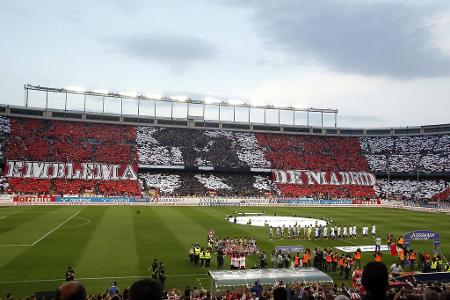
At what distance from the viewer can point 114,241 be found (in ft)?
107

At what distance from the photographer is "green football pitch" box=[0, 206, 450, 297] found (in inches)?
908

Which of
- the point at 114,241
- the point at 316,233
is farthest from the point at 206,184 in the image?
the point at 114,241

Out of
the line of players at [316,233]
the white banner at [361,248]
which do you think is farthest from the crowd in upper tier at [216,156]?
the white banner at [361,248]

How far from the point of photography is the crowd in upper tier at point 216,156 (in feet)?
248

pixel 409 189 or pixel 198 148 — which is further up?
pixel 198 148

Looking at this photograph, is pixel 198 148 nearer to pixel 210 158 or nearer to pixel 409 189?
pixel 210 158

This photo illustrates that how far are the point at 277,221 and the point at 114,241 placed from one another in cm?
2111

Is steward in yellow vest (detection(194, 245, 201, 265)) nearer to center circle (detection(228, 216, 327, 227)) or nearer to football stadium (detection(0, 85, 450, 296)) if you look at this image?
football stadium (detection(0, 85, 450, 296))

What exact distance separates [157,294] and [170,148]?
83.9 meters

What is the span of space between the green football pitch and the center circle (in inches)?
87.4

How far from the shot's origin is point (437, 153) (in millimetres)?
88000

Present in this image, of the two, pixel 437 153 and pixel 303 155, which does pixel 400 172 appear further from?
pixel 303 155

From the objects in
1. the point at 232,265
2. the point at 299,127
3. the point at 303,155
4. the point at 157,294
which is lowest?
the point at 232,265

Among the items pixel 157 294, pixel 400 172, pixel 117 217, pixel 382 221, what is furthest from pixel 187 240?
pixel 400 172
